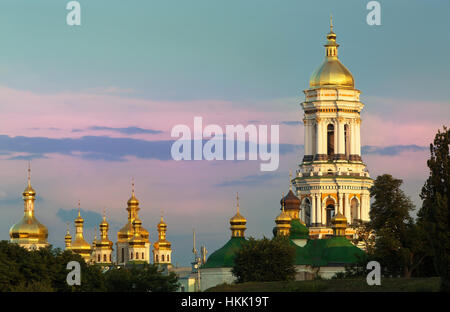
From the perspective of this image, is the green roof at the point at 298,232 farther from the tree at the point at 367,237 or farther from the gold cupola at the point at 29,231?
the gold cupola at the point at 29,231

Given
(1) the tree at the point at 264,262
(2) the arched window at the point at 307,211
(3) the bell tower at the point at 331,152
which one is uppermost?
(3) the bell tower at the point at 331,152

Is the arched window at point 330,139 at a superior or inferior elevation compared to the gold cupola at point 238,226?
superior

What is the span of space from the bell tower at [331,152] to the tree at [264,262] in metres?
38.4

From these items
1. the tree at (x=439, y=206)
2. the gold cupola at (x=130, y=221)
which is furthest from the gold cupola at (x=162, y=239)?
the tree at (x=439, y=206)

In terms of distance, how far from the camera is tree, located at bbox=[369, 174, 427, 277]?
97.5 metres

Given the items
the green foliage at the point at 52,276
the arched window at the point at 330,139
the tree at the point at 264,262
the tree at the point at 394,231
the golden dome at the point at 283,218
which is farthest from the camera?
the arched window at the point at 330,139

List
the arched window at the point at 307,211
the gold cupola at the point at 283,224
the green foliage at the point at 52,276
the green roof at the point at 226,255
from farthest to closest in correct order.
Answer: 1. the arched window at the point at 307,211
2. the gold cupola at the point at 283,224
3. the green roof at the point at 226,255
4. the green foliage at the point at 52,276

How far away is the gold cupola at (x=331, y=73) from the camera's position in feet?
502

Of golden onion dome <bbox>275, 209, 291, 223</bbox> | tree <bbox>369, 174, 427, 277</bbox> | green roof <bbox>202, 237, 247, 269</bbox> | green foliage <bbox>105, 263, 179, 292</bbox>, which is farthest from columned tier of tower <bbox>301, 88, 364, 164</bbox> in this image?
tree <bbox>369, 174, 427, 277</bbox>

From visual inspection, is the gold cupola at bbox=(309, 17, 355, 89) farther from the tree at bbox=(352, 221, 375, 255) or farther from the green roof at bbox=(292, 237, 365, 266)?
the green roof at bbox=(292, 237, 365, 266)

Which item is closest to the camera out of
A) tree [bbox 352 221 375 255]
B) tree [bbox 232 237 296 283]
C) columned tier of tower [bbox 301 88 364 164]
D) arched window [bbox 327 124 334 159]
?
tree [bbox 232 237 296 283]

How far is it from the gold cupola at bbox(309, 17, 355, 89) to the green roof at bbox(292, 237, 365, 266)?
1211 inches
